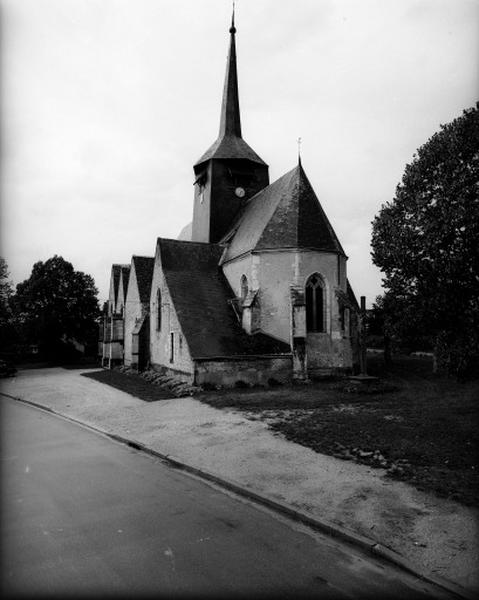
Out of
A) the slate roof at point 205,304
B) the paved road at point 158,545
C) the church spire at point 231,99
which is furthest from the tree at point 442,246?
the church spire at point 231,99

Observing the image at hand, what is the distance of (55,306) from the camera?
40.3 meters

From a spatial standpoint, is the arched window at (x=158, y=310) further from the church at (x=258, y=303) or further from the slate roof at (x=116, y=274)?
the slate roof at (x=116, y=274)

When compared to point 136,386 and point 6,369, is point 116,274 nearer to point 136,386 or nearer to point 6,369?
point 6,369

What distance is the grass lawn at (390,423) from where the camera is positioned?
7949 mm

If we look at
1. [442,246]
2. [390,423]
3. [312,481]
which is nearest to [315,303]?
[390,423]

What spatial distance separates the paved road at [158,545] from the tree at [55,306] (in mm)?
33921

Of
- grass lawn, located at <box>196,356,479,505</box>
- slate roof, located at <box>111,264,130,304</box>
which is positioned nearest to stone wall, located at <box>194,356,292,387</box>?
grass lawn, located at <box>196,356,479,505</box>

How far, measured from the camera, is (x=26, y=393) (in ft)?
64.7

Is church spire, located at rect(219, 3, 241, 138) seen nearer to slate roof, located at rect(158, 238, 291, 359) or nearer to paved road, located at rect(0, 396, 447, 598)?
slate roof, located at rect(158, 238, 291, 359)

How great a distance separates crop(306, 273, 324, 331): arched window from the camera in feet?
72.3

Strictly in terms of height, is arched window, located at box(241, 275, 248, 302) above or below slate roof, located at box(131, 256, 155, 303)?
below

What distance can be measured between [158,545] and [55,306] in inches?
1528

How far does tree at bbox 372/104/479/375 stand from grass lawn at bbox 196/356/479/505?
6.94 ft

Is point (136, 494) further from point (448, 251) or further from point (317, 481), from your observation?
point (448, 251)
